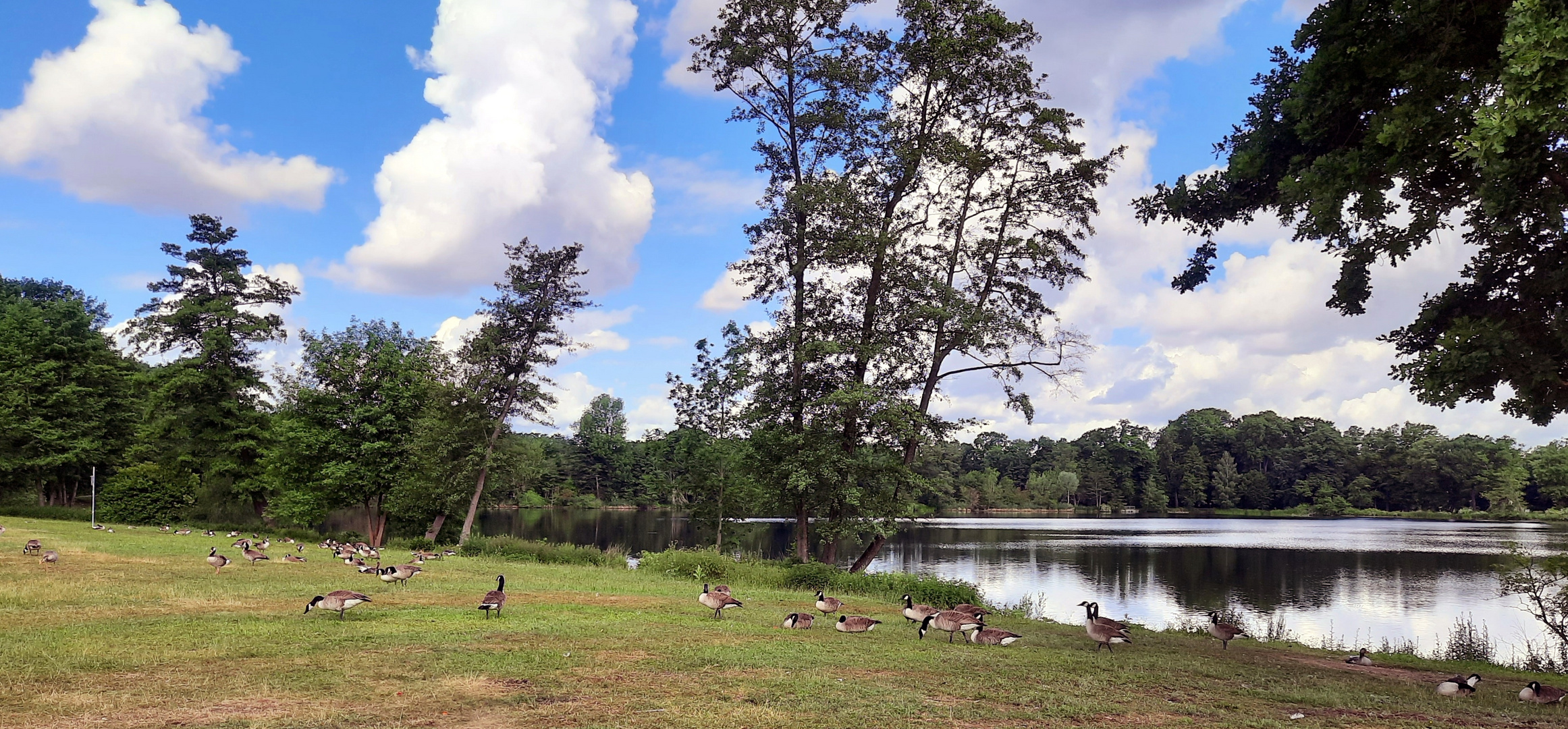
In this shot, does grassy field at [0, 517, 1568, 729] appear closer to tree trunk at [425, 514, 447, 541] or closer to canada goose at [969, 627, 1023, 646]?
canada goose at [969, 627, 1023, 646]

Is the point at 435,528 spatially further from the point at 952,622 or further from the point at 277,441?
the point at 952,622

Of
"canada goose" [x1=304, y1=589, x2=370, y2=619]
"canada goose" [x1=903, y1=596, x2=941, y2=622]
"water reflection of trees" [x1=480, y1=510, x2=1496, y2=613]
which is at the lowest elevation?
"water reflection of trees" [x1=480, y1=510, x2=1496, y2=613]

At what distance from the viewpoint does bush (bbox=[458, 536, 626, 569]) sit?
93.6 ft

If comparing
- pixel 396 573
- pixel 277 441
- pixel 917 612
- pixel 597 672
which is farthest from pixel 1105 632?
pixel 277 441

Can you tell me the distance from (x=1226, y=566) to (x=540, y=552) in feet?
122

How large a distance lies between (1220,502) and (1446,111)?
147586 mm

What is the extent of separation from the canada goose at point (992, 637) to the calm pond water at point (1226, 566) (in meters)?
13.9

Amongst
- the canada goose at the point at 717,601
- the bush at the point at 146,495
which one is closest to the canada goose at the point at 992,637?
the canada goose at the point at 717,601

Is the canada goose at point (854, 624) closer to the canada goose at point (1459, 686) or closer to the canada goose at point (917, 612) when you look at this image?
the canada goose at point (917, 612)

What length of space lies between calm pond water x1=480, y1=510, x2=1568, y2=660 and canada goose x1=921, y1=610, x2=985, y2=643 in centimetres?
1395

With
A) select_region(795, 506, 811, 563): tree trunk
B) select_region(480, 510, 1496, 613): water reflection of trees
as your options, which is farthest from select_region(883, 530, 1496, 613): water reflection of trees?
select_region(795, 506, 811, 563): tree trunk

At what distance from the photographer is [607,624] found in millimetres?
12773

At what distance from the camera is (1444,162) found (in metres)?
11.0

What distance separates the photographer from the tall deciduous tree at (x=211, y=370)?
140 ft
